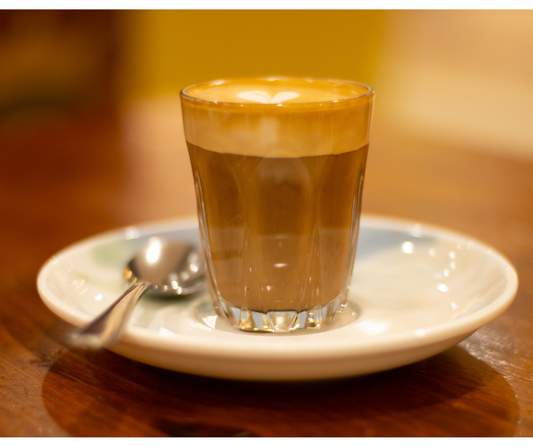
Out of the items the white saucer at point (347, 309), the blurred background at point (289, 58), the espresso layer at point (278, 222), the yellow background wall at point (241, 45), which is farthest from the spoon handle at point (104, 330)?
the yellow background wall at point (241, 45)

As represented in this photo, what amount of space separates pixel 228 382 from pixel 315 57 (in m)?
3.74

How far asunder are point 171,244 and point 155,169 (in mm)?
589

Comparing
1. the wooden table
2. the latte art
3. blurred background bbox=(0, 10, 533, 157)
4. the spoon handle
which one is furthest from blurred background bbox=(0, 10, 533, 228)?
the spoon handle

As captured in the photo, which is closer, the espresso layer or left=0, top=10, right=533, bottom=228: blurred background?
the espresso layer

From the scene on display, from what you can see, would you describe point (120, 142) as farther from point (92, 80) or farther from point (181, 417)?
point (92, 80)

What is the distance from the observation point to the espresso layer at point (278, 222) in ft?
2.06

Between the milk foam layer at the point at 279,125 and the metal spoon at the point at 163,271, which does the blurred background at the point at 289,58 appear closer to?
the metal spoon at the point at 163,271

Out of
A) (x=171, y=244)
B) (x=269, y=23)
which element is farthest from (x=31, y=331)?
(x=269, y=23)

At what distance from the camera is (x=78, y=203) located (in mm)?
1173

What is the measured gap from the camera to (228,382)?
1.77 feet

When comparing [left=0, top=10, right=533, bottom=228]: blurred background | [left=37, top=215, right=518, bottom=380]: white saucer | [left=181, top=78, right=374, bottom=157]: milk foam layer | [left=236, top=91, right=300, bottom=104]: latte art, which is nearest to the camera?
[left=37, top=215, right=518, bottom=380]: white saucer

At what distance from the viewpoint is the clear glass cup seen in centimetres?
59

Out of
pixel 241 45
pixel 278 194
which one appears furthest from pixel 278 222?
pixel 241 45

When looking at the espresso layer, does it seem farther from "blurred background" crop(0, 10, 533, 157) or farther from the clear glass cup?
"blurred background" crop(0, 10, 533, 157)
